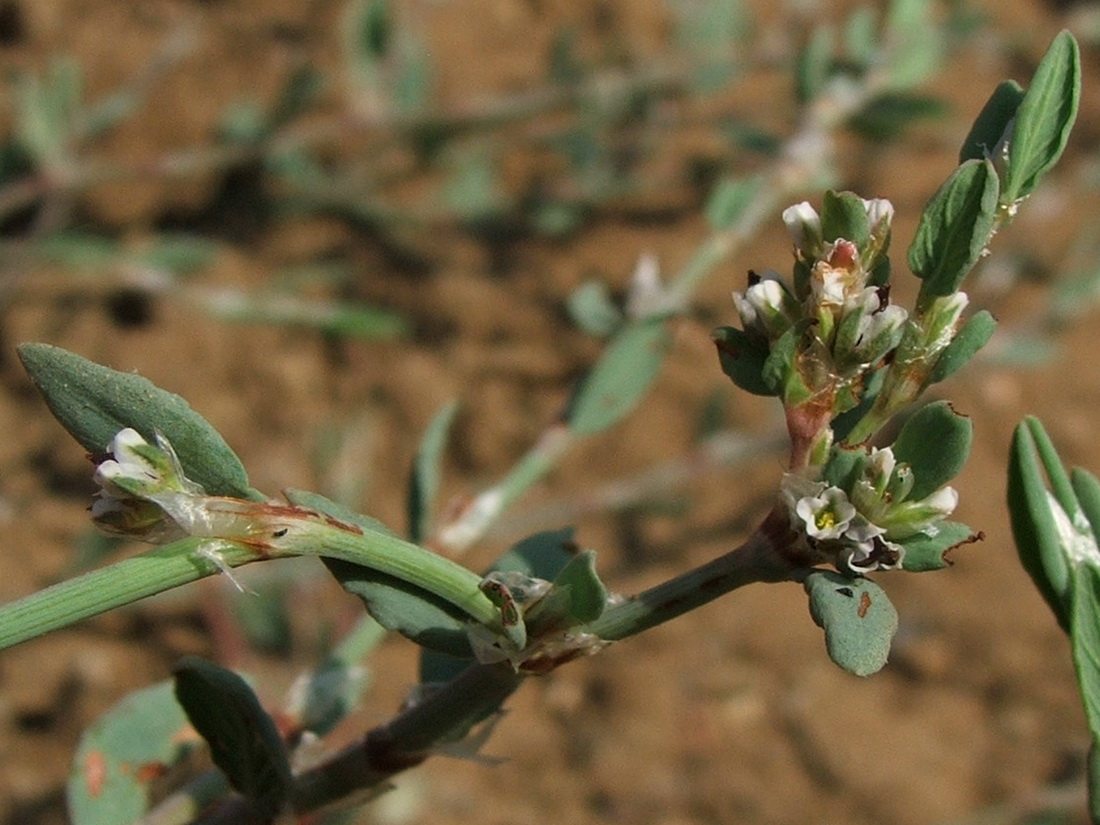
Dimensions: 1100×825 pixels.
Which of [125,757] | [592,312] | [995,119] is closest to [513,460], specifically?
[592,312]

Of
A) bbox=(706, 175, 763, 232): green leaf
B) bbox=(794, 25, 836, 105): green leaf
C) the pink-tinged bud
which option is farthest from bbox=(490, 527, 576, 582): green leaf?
bbox=(794, 25, 836, 105): green leaf

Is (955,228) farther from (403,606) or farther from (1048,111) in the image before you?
(403,606)

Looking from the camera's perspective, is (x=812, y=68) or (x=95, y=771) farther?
(x=812, y=68)

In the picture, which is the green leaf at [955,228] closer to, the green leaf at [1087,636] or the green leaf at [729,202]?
the green leaf at [1087,636]

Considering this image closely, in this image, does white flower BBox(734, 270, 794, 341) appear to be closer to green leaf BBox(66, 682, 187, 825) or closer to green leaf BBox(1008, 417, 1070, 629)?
green leaf BBox(1008, 417, 1070, 629)

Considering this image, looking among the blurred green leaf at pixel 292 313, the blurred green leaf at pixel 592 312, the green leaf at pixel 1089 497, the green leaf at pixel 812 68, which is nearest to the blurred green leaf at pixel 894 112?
the green leaf at pixel 812 68

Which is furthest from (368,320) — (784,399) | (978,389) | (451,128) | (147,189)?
(784,399)

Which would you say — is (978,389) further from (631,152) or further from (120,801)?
(120,801)
